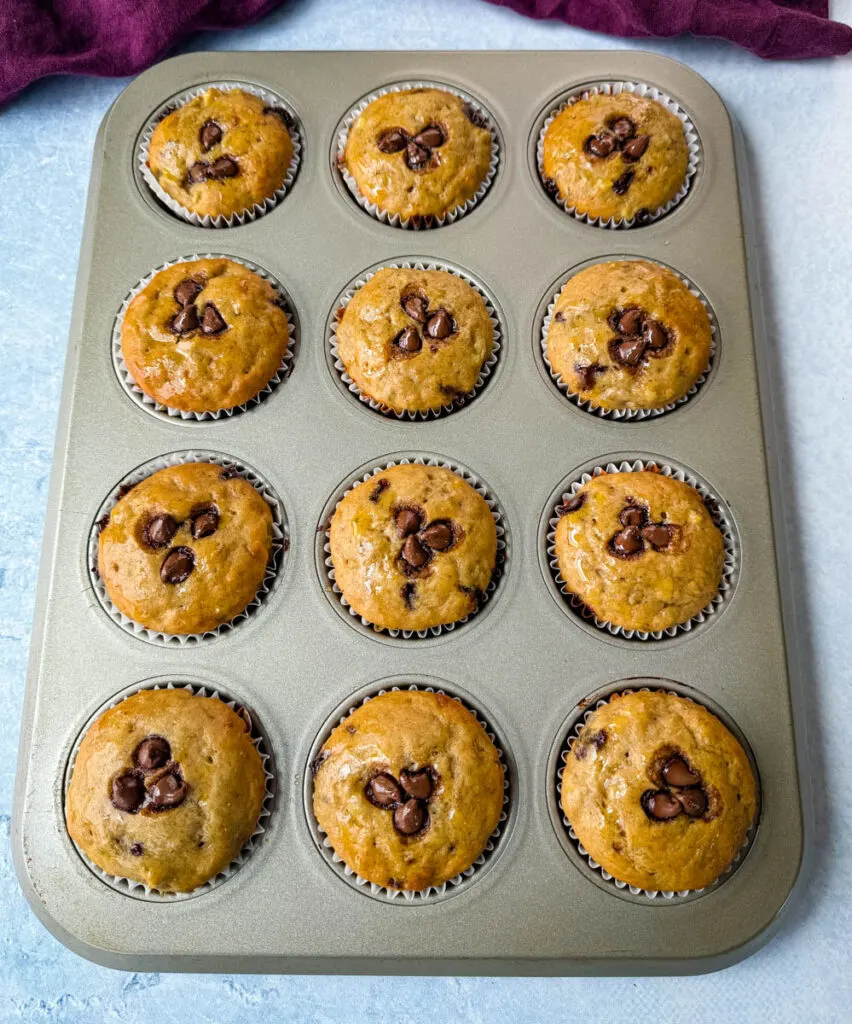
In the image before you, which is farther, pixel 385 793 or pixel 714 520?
pixel 714 520

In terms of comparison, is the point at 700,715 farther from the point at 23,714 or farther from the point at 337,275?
the point at 23,714

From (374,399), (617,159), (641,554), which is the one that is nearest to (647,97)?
(617,159)

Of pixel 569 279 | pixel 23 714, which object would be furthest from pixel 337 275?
pixel 23 714

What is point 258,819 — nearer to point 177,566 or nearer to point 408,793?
point 408,793

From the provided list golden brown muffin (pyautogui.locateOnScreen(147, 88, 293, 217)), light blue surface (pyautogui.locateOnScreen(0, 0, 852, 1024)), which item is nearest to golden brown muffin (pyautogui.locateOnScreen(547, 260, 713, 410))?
light blue surface (pyautogui.locateOnScreen(0, 0, 852, 1024))

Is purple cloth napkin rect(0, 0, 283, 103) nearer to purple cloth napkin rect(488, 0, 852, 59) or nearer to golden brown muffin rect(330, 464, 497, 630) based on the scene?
purple cloth napkin rect(488, 0, 852, 59)

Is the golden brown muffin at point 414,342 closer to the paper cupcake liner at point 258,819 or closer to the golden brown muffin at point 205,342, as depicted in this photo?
the golden brown muffin at point 205,342
